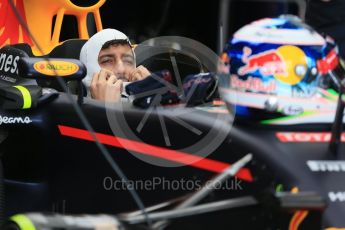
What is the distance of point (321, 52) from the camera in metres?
3.16

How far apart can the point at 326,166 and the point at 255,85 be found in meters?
0.39

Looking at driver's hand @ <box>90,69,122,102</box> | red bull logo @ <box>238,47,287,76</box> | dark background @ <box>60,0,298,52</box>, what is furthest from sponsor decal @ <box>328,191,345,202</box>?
dark background @ <box>60,0,298,52</box>

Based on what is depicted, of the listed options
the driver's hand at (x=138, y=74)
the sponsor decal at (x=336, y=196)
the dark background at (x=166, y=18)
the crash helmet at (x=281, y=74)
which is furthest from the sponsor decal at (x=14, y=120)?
the dark background at (x=166, y=18)

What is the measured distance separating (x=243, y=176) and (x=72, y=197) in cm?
86

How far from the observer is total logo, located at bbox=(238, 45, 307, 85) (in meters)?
3.08

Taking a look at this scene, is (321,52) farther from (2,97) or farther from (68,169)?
(2,97)

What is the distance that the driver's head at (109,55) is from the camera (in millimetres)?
4219

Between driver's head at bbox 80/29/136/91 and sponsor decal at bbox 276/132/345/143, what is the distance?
1.32 m

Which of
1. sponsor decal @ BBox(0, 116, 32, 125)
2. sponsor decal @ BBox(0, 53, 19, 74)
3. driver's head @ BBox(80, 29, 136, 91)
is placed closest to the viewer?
sponsor decal @ BBox(0, 116, 32, 125)

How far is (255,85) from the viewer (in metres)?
3.12

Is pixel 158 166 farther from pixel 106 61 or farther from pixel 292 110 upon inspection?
pixel 106 61

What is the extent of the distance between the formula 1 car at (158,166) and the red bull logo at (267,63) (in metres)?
0.20

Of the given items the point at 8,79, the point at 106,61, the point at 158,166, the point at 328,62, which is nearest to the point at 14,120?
the point at 8,79

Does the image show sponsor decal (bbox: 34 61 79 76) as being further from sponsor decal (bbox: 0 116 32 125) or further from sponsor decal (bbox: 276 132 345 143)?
sponsor decal (bbox: 276 132 345 143)
